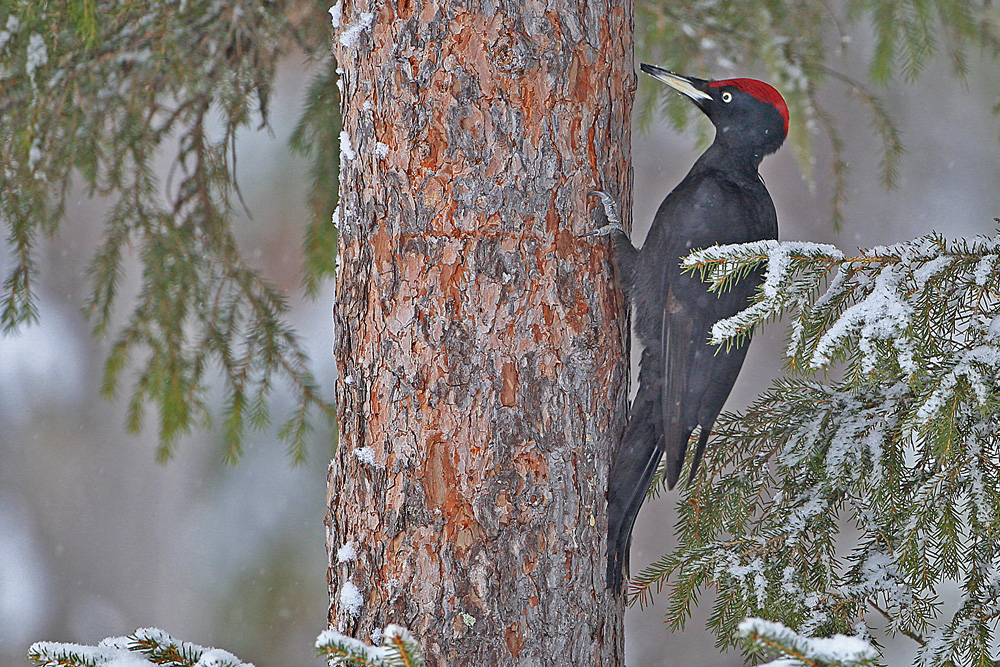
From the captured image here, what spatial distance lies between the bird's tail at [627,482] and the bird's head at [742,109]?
2.91ft

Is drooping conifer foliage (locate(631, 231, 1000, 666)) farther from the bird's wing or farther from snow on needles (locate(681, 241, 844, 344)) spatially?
the bird's wing

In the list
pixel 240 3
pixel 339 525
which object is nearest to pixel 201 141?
pixel 240 3

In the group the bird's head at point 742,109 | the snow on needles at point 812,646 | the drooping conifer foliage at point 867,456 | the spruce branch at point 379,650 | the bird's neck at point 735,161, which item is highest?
the bird's head at point 742,109

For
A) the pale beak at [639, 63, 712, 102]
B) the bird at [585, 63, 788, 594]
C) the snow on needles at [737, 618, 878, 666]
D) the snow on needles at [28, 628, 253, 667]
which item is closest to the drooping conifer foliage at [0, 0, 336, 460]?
the pale beak at [639, 63, 712, 102]

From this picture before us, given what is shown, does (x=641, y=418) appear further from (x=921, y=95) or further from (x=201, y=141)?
(x=921, y=95)

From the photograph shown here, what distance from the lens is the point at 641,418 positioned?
6.07 feet

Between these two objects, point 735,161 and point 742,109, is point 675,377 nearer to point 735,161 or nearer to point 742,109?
point 735,161

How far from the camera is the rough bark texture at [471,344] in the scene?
1.64 meters

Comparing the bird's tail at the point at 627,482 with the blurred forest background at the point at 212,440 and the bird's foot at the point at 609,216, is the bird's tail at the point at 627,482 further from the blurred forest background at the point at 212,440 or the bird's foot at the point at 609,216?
the blurred forest background at the point at 212,440

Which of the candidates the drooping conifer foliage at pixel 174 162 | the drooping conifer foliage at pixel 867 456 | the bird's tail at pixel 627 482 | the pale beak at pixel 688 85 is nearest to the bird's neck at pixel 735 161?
the pale beak at pixel 688 85

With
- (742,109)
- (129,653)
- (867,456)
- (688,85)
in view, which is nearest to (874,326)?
(867,456)

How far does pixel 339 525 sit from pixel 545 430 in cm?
50

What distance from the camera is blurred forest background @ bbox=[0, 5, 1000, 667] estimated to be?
23.1ft

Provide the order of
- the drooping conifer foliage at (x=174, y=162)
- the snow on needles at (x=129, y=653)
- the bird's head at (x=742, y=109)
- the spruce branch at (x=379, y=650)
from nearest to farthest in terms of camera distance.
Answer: the spruce branch at (x=379, y=650)
the snow on needles at (x=129, y=653)
the bird's head at (x=742, y=109)
the drooping conifer foliage at (x=174, y=162)
